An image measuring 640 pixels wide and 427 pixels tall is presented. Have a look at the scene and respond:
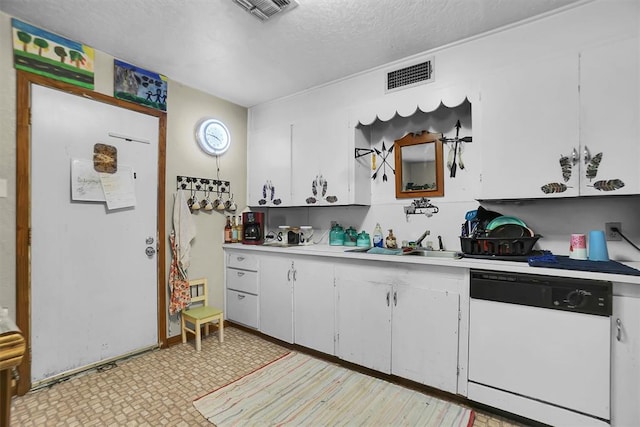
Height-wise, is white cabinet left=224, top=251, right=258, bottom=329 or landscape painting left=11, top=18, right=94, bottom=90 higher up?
landscape painting left=11, top=18, right=94, bottom=90

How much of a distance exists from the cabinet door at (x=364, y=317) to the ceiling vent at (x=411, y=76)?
1549 millimetres

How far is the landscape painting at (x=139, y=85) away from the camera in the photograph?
257 cm

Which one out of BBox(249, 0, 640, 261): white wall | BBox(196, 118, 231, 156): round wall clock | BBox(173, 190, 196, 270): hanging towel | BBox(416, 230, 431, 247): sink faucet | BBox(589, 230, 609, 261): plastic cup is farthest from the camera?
BBox(196, 118, 231, 156): round wall clock

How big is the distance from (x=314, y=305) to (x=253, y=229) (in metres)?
1.14

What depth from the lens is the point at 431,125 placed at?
2682 mm

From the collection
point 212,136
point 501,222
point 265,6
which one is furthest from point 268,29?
point 501,222

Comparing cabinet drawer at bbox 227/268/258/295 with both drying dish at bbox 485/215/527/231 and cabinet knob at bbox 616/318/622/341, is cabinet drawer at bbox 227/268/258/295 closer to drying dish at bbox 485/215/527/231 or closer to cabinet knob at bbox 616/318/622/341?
drying dish at bbox 485/215/527/231

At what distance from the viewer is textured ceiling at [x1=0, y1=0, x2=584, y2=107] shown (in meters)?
1.92

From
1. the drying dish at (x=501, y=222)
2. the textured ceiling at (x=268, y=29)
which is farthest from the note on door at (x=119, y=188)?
the drying dish at (x=501, y=222)

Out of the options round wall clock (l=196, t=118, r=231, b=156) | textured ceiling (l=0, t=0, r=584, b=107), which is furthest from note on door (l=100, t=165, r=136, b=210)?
textured ceiling (l=0, t=0, r=584, b=107)

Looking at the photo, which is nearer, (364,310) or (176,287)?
(364,310)

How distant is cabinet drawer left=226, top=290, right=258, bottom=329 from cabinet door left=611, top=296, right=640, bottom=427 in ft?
8.69

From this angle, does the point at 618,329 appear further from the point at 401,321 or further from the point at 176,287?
the point at 176,287

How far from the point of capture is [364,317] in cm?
235
